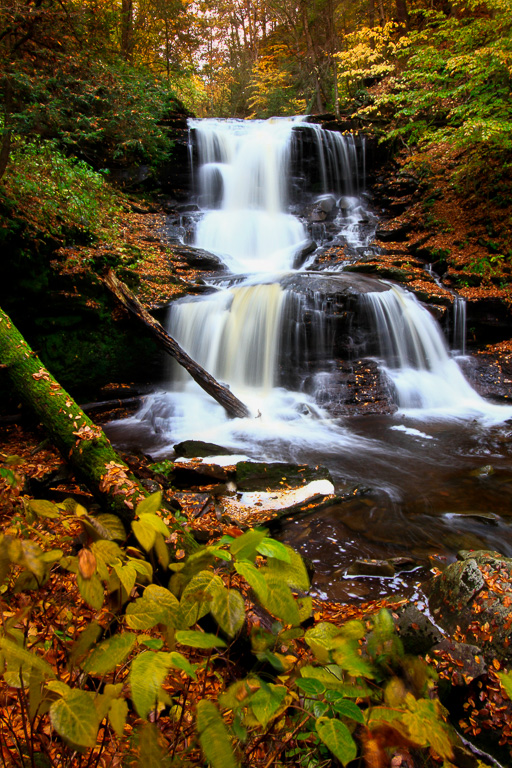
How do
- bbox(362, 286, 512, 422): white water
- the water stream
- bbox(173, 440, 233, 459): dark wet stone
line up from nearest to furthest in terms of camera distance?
the water stream → bbox(173, 440, 233, 459): dark wet stone → bbox(362, 286, 512, 422): white water

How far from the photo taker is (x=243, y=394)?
8.97 meters

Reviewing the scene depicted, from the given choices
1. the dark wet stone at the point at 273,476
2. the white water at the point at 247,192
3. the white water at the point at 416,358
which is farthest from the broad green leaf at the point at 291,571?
the white water at the point at 247,192

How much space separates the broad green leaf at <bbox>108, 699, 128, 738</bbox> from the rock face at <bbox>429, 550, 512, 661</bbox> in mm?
2008

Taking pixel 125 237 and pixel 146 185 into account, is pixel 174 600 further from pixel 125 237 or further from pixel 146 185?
pixel 146 185

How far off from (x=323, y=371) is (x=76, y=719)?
8694mm

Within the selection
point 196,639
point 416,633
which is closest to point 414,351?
point 416,633

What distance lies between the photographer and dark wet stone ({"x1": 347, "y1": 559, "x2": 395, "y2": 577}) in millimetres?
3293

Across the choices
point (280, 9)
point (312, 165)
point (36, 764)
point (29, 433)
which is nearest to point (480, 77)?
point (312, 165)

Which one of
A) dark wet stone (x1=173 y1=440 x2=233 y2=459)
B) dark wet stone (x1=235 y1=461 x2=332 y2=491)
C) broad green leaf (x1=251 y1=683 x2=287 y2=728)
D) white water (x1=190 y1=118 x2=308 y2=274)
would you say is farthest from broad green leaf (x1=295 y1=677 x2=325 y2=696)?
white water (x1=190 y1=118 x2=308 y2=274)

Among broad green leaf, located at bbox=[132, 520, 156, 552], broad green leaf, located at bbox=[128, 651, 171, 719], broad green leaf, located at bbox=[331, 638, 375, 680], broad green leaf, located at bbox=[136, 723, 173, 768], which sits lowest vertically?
broad green leaf, located at bbox=[331, 638, 375, 680]

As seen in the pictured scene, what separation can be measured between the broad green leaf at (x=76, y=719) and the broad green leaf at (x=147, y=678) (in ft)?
0.35

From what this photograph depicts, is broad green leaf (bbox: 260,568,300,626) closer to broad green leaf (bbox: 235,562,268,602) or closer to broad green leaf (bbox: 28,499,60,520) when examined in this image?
broad green leaf (bbox: 235,562,268,602)

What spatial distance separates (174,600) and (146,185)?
53.2ft

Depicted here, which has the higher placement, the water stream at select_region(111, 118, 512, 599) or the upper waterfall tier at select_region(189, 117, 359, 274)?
the upper waterfall tier at select_region(189, 117, 359, 274)
